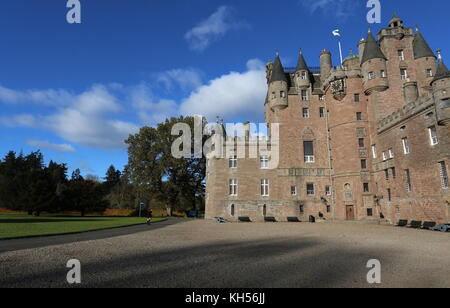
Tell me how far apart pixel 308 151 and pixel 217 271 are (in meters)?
33.7

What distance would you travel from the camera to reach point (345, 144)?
3575cm

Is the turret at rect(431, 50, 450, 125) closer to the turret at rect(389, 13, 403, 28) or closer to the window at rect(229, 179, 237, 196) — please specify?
the turret at rect(389, 13, 403, 28)

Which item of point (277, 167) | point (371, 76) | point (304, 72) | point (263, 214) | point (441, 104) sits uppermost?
point (304, 72)

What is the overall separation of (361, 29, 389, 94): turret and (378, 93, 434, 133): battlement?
5.13 meters

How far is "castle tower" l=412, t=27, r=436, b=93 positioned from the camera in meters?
33.7

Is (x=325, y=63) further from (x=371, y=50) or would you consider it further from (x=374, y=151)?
(x=374, y=151)

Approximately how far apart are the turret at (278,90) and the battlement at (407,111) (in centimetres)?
1369

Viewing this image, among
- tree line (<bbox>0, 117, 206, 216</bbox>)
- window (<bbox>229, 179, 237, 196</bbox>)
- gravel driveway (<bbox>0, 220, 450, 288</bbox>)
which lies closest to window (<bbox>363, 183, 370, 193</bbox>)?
window (<bbox>229, 179, 237, 196</bbox>)

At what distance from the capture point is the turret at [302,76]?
40.3 m
